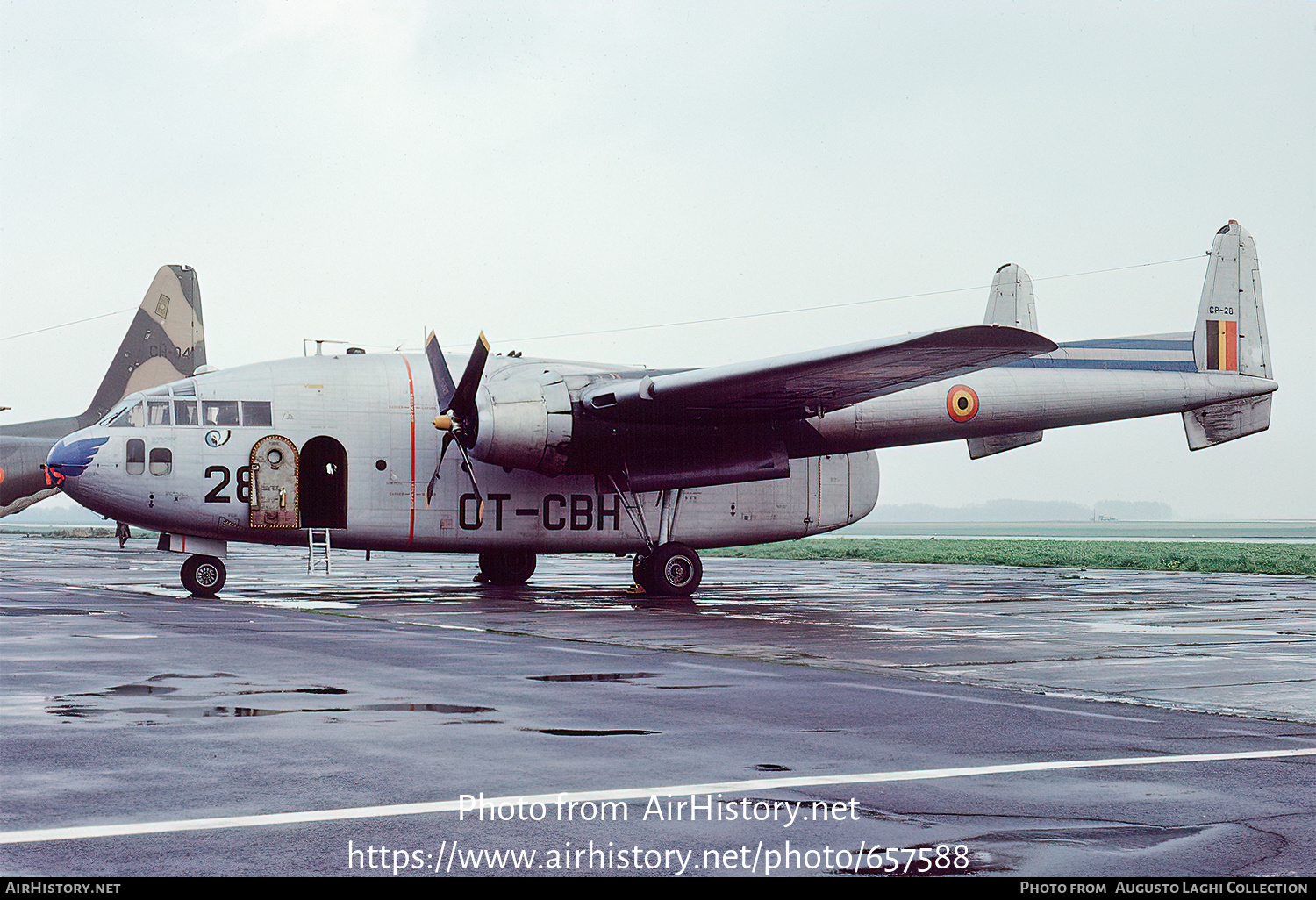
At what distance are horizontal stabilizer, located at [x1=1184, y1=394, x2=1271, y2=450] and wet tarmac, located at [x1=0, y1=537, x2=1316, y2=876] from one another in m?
11.9

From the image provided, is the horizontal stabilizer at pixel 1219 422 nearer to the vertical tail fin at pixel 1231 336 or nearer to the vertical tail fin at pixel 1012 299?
the vertical tail fin at pixel 1231 336

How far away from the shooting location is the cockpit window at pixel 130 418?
2384 cm

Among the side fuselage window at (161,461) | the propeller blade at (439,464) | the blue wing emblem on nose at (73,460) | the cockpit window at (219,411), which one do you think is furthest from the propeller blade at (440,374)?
the blue wing emblem on nose at (73,460)

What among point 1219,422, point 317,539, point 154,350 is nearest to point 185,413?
point 317,539

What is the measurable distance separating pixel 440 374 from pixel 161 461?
17.3 ft

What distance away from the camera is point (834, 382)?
2322 centimetres

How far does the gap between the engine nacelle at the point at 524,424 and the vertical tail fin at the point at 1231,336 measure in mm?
15145

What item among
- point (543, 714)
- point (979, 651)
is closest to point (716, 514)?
point (979, 651)

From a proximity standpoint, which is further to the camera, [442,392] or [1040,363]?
[1040,363]

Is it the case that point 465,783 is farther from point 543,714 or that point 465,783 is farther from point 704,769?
point 543,714

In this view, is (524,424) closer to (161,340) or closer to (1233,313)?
(1233,313)

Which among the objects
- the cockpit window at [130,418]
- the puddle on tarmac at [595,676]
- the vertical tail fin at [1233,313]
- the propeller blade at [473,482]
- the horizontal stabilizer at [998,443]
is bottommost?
the puddle on tarmac at [595,676]

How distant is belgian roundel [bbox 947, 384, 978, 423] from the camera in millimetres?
26984
